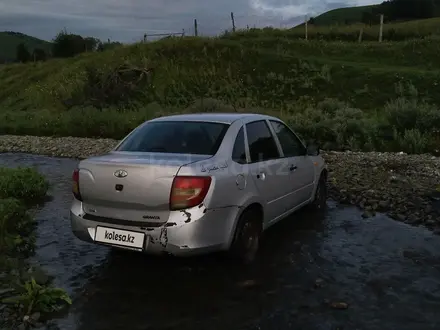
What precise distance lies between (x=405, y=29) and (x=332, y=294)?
4650 cm

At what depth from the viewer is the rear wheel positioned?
765 centimetres

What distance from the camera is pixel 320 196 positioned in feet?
25.5

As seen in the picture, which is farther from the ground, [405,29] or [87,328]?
[405,29]

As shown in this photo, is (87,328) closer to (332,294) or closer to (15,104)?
(332,294)

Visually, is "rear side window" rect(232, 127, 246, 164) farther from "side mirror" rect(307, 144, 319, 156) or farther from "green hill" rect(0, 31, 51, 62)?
"green hill" rect(0, 31, 51, 62)

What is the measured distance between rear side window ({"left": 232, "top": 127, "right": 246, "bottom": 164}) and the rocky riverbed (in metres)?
3.03

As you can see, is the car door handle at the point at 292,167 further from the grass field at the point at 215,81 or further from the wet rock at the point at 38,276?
the grass field at the point at 215,81

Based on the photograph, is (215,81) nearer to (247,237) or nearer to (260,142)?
(260,142)

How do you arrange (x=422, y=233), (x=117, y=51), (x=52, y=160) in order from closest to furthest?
(x=422, y=233) → (x=52, y=160) → (x=117, y=51)

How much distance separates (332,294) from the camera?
474cm

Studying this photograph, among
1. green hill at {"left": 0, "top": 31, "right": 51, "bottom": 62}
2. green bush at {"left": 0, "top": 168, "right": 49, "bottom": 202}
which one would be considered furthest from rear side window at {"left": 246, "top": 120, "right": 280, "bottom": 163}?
green hill at {"left": 0, "top": 31, "right": 51, "bottom": 62}

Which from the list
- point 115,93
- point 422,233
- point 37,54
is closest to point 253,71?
point 115,93

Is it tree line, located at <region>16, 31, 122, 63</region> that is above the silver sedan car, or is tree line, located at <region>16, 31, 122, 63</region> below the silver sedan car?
above

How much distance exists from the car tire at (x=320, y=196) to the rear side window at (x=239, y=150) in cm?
244
